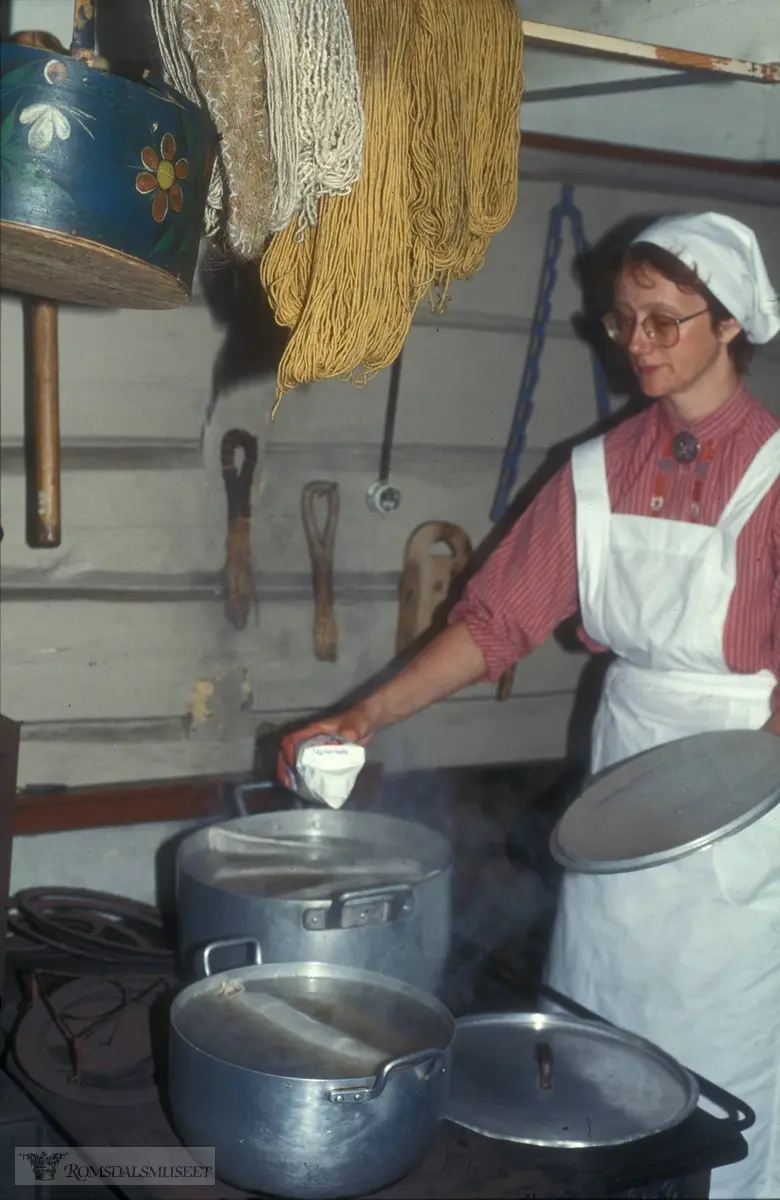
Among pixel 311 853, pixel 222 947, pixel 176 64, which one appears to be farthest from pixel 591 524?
pixel 176 64

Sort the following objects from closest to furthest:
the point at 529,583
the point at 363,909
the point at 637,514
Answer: the point at 363,909 → the point at 637,514 → the point at 529,583

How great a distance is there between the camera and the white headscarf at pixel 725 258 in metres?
1.82

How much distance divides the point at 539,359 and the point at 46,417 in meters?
1.14

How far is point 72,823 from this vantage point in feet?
7.50

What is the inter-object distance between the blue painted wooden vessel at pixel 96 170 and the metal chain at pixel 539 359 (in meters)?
1.45

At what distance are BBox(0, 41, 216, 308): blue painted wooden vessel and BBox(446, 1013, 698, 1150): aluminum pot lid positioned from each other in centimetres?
96

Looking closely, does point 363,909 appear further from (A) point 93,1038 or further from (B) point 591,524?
(B) point 591,524

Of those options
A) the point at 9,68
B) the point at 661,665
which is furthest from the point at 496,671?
the point at 9,68

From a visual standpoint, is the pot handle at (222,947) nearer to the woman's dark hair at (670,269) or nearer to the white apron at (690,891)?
the white apron at (690,891)

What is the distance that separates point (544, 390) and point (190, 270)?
5.02ft

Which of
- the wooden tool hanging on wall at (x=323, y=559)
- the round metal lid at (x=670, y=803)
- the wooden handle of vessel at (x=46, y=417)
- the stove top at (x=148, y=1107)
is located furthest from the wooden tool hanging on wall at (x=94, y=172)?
the wooden tool hanging on wall at (x=323, y=559)

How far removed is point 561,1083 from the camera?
1.50m

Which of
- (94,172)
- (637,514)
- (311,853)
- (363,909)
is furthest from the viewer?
(637,514)

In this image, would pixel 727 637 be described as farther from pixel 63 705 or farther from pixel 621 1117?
pixel 63 705
